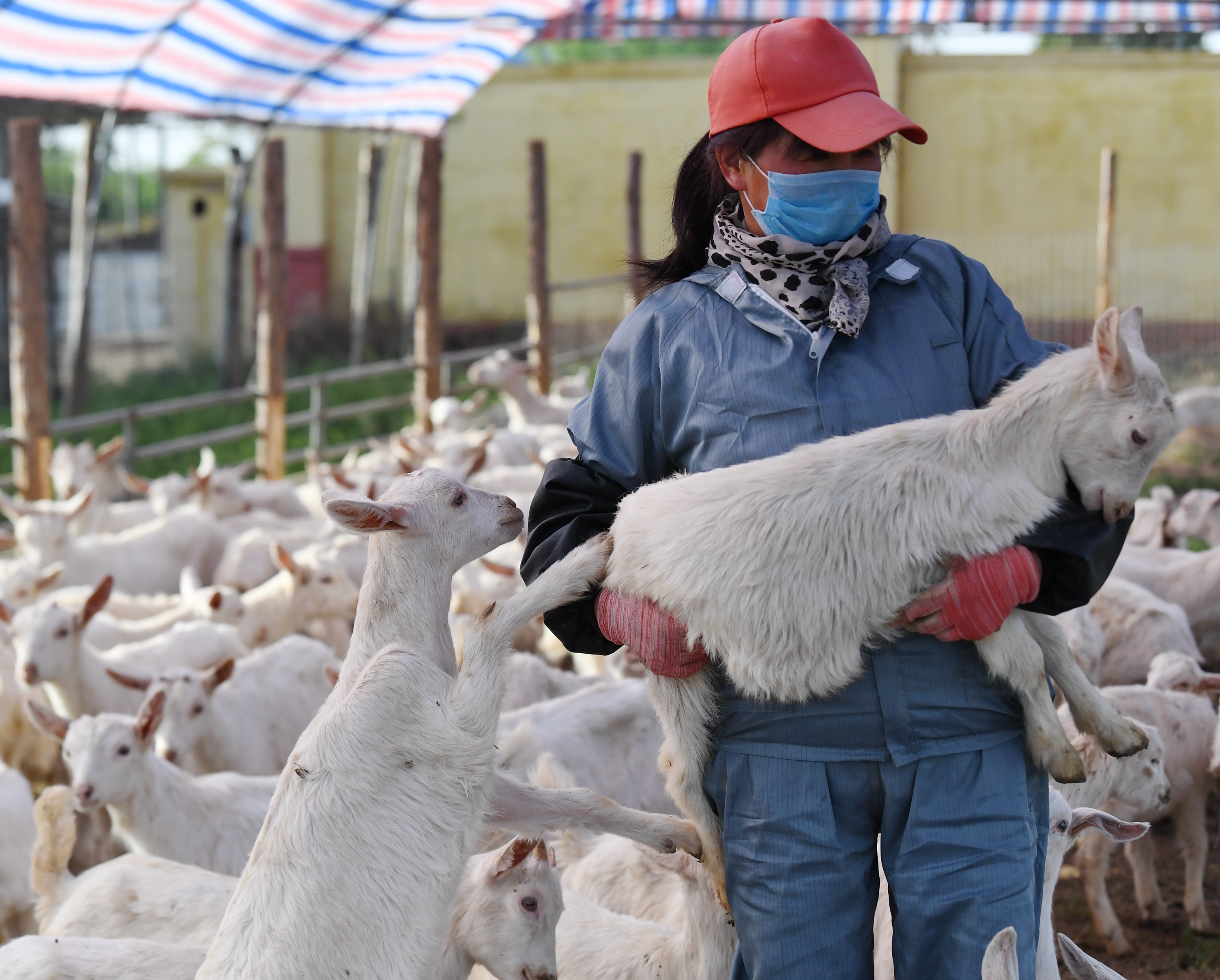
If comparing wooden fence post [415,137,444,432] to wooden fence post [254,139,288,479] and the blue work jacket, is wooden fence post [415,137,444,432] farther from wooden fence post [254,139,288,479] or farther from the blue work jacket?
the blue work jacket

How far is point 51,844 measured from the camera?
148 inches

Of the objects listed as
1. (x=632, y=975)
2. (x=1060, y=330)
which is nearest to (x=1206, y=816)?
(x=632, y=975)

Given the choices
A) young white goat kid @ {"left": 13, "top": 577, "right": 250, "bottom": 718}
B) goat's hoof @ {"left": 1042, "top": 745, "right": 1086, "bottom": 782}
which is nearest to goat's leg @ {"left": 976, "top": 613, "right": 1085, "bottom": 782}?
goat's hoof @ {"left": 1042, "top": 745, "right": 1086, "bottom": 782}

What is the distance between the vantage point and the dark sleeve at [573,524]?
2.31m

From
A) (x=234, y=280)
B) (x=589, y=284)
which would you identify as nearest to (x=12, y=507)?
(x=589, y=284)

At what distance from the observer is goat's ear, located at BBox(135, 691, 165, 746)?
13.6 feet

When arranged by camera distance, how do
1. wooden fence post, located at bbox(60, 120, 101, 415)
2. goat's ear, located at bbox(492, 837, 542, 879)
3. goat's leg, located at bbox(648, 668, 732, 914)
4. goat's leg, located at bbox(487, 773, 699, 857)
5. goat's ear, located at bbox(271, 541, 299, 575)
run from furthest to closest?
1. wooden fence post, located at bbox(60, 120, 101, 415)
2. goat's ear, located at bbox(271, 541, 299, 575)
3. goat's ear, located at bbox(492, 837, 542, 879)
4. goat's leg, located at bbox(487, 773, 699, 857)
5. goat's leg, located at bbox(648, 668, 732, 914)

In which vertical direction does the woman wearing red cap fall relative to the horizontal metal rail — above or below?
above

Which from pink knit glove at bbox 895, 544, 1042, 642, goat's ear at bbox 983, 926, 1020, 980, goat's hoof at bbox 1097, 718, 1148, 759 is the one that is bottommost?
goat's ear at bbox 983, 926, 1020, 980

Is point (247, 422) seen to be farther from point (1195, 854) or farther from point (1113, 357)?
point (1113, 357)

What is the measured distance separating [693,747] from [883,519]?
1.59 ft

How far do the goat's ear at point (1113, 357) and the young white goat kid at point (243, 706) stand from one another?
334 cm

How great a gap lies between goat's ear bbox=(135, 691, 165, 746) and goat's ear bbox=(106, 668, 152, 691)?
0.64m

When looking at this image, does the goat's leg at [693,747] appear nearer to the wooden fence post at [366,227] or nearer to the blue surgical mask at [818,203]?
the blue surgical mask at [818,203]
